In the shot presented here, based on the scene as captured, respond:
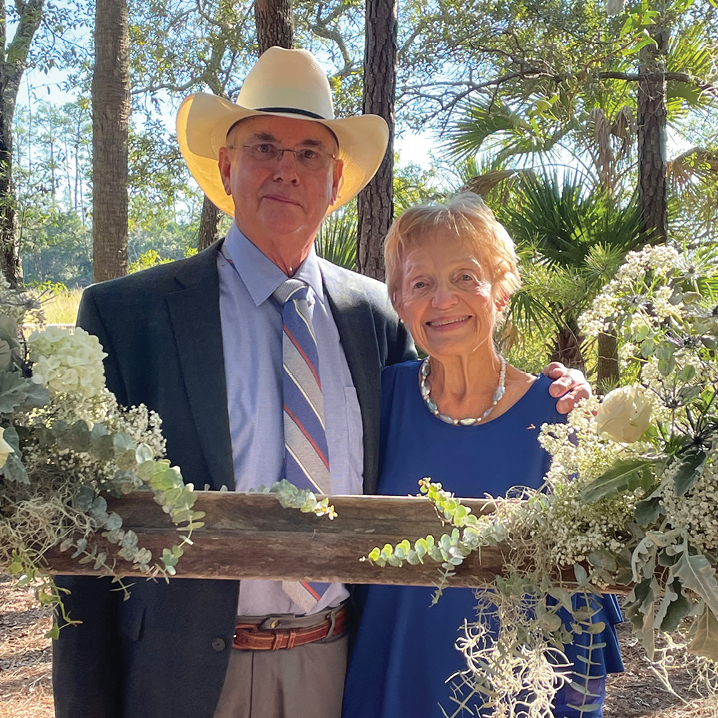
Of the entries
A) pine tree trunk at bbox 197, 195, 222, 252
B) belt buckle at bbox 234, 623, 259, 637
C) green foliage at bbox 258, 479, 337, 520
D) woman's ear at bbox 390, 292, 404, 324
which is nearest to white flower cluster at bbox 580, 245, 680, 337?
green foliage at bbox 258, 479, 337, 520

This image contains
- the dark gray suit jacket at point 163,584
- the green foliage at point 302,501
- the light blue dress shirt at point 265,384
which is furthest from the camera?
the light blue dress shirt at point 265,384

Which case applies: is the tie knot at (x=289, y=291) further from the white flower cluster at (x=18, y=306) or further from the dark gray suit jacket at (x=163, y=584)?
the white flower cluster at (x=18, y=306)

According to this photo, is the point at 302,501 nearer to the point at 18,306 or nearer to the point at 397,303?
the point at 18,306

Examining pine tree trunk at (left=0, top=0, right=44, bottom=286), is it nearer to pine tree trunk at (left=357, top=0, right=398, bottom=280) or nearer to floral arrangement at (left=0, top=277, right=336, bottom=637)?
pine tree trunk at (left=357, top=0, right=398, bottom=280)

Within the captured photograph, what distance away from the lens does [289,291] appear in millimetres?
2582

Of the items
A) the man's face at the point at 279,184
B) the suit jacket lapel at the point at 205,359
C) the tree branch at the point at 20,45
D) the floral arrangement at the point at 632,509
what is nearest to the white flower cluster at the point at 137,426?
the floral arrangement at the point at 632,509

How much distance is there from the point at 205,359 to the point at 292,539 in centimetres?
93

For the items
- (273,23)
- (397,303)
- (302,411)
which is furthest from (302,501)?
(273,23)

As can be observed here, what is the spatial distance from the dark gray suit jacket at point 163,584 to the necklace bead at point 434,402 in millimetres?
195

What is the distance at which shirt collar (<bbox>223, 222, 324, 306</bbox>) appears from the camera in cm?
258

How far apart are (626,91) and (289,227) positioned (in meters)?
7.31

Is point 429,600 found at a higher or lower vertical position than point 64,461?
→ lower

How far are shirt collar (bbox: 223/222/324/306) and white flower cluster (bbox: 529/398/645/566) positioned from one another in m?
1.33

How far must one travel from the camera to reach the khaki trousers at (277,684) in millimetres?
2307
